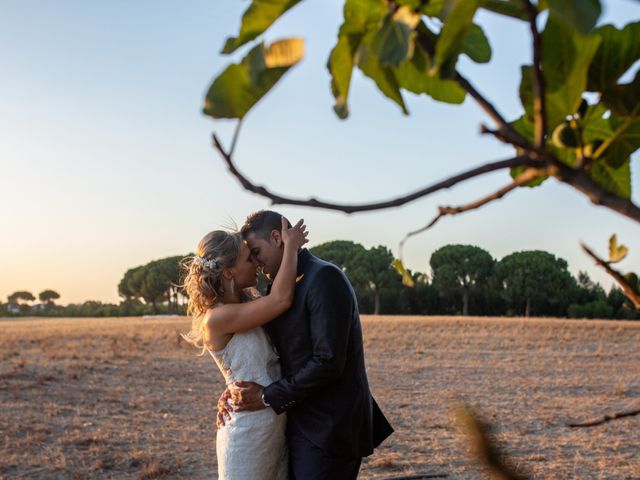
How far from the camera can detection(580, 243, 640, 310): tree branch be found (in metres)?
0.64

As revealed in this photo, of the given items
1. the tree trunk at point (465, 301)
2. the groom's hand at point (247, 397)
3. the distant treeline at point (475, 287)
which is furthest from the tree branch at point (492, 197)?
the tree trunk at point (465, 301)

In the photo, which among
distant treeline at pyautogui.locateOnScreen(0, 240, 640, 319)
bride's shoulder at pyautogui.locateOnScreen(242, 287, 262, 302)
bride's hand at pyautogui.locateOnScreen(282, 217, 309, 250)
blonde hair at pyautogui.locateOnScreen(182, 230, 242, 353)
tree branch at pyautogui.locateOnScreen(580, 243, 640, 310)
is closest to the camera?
tree branch at pyautogui.locateOnScreen(580, 243, 640, 310)

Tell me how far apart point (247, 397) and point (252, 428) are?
0.15 metres

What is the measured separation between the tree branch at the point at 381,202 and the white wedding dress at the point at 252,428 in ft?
9.76

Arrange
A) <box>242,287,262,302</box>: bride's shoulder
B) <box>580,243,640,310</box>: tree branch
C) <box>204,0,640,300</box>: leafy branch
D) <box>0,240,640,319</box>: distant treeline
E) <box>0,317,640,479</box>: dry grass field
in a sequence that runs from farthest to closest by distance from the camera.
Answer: <box>0,240,640,319</box>: distant treeline
<box>0,317,640,479</box>: dry grass field
<box>242,287,262,302</box>: bride's shoulder
<box>580,243,640,310</box>: tree branch
<box>204,0,640,300</box>: leafy branch

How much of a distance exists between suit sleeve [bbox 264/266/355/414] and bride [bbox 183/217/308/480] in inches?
5.2

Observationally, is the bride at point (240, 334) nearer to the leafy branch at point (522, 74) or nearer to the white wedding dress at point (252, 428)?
the white wedding dress at point (252, 428)

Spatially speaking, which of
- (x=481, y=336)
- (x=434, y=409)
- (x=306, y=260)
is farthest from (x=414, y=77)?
(x=481, y=336)

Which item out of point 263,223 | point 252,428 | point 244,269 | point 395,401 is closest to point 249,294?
point 244,269

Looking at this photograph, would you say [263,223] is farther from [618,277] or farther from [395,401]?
[395,401]

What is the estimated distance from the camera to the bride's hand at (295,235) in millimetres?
3115

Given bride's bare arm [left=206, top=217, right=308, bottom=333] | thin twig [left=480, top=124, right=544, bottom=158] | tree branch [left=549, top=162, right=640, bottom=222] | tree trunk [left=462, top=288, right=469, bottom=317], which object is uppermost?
thin twig [left=480, top=124, right=544, bottom=158]

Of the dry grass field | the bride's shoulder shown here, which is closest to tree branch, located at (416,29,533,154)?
the dry grass field

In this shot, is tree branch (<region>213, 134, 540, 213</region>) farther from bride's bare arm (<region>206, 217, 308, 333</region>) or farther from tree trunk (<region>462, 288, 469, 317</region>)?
tree trunk (<region>462, 288, 469, 317</region>)
